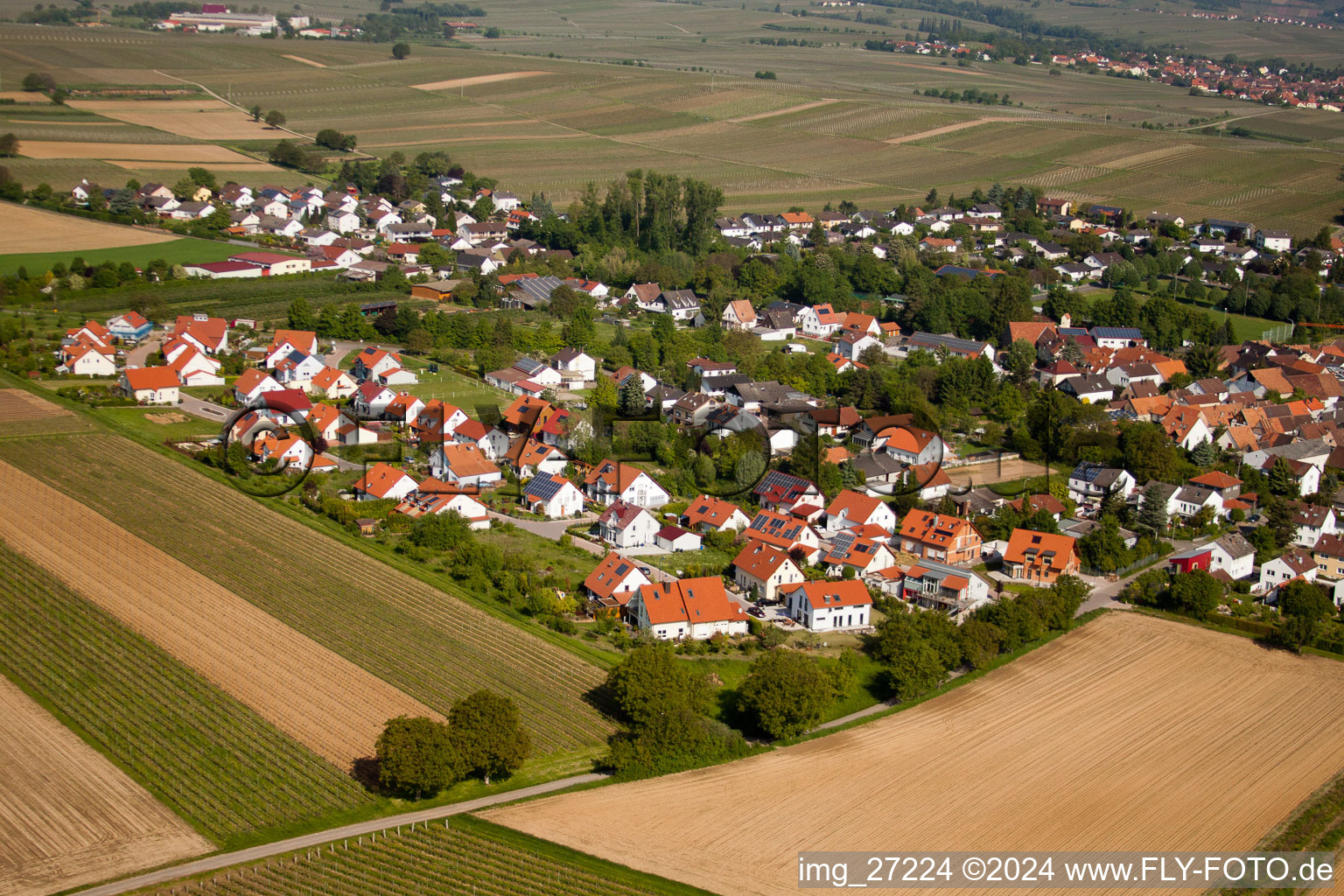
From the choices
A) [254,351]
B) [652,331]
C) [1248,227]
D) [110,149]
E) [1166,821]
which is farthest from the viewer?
[110,149]

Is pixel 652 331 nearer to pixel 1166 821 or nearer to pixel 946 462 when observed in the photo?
pixel 946 462

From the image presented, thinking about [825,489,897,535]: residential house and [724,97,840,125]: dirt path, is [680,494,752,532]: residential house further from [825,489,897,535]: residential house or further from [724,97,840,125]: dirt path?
[724,97,840,125]: dirt path

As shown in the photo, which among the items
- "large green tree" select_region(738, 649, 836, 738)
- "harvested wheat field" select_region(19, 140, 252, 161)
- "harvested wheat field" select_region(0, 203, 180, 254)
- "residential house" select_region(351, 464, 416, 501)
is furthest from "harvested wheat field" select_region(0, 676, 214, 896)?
"harvested wheat field" select_region(19, 140, 252, 161)

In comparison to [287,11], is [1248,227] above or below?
below

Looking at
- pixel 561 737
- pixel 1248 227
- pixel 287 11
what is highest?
pixel 287 11

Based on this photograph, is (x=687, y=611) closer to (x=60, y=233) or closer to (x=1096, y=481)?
(x=1096, y=481)

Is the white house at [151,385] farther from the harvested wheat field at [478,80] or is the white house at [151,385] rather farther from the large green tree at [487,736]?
the harvested wheat field at [478,80]

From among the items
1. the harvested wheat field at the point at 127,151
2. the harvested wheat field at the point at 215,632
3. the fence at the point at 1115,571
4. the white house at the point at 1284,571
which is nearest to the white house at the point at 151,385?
the harvested wheat field at the point at 215,632

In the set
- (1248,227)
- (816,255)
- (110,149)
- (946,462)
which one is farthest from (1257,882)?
(110,149)
